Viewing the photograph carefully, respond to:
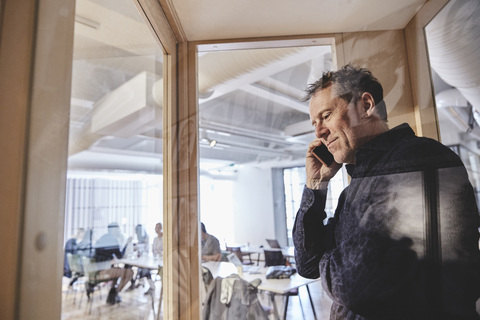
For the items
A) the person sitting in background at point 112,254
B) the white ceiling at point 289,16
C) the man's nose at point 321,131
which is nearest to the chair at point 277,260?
the man's nose at point 321,131

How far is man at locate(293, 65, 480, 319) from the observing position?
73 cm

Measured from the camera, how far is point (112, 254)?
1.67 metres

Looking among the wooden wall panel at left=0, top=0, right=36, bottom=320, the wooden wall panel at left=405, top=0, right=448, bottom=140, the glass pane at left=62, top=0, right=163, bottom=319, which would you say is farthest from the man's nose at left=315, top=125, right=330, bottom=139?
the wooden wall panel at left=0, top=0, right=36, bottom=320

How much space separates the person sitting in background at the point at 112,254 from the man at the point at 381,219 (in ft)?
2.89

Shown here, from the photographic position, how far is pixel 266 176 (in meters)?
1.13

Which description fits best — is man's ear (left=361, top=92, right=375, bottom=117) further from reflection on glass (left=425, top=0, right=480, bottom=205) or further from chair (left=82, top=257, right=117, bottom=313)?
chair (left=82, top=257, right=117, bottom=313)

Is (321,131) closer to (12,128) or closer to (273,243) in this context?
(273,243)

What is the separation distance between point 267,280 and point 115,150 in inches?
32.9

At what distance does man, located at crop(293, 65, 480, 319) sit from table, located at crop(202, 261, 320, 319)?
0.07m

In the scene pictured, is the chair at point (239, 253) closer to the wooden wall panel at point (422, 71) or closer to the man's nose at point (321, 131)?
the man's nose at point (321, 131)

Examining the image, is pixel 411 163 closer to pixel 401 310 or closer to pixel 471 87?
pixel 471 87

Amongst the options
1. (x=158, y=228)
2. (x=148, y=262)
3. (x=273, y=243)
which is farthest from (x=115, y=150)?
(x=273, y=243)

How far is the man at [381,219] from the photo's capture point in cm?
73

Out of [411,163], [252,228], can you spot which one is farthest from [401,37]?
[252,228]
